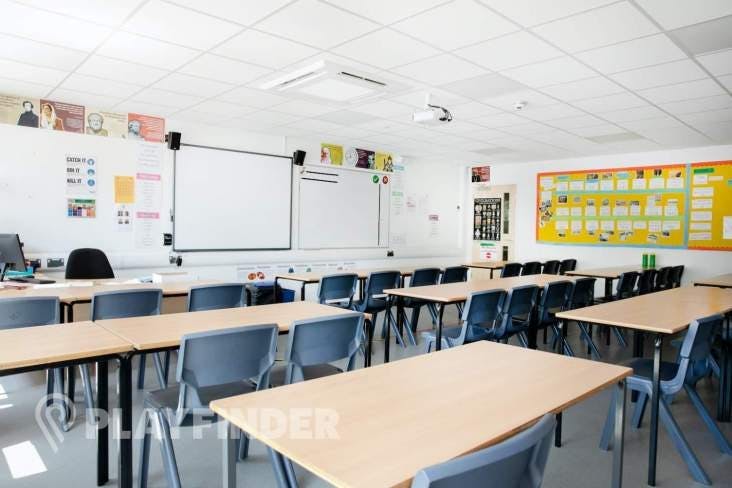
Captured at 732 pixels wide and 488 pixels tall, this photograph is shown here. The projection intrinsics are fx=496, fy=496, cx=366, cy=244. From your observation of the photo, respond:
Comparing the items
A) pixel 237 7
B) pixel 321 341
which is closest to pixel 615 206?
pixel 237 7

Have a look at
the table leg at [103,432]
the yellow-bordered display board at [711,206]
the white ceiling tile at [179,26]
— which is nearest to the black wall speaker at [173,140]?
the white ceiling tile at [179,26]

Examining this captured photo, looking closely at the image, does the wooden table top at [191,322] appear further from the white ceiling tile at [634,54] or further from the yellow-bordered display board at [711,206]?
the yellow-bordered display board at [711,206]

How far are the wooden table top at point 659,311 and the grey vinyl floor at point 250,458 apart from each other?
2.31 ft

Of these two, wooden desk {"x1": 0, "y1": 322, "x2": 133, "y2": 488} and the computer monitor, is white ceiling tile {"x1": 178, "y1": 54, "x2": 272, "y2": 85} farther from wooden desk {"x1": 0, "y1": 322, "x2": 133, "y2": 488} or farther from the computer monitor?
wooden desk {"x1": 0, "y1": 322, "x2": 133, "y2": 488}

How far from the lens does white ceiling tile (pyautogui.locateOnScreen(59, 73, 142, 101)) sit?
4.54 m

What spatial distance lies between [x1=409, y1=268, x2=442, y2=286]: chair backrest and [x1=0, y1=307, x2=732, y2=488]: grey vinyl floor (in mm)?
2379

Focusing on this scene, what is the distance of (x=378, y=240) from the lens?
8.51 meters

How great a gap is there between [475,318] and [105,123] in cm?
471

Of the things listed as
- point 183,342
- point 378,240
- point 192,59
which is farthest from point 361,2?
point 378,240

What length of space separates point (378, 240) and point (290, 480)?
698 centimetres

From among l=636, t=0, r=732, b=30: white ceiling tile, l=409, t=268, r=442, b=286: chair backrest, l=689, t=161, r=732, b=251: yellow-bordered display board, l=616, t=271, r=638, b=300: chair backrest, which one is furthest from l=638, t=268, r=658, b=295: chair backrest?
l=636, t=0, r=732, b=30: white ceiling tile

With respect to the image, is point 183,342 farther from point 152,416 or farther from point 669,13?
point 669,13

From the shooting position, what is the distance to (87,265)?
16.4 feet

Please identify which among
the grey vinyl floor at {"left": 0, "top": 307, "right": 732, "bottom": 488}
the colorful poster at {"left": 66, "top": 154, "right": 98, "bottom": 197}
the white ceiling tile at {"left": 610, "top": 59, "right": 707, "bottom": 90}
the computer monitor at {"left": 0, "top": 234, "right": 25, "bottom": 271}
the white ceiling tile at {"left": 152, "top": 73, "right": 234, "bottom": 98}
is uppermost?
the white ceiling tile at {"left": 152, "top": 73, "right": 234, "bottom": 98}
